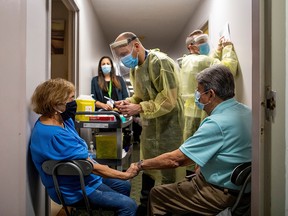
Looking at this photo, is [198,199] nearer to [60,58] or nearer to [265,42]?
[265,42]

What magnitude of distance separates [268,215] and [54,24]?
3.33 meters

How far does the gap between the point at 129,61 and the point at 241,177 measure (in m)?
1.22

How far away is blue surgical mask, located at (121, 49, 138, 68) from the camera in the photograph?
78.2 inches

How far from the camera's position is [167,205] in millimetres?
1322

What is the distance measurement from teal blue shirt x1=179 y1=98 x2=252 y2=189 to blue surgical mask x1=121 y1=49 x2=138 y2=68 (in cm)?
93

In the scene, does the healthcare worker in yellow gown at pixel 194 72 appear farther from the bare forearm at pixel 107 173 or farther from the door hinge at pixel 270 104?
the door hinge at pixel 270 104

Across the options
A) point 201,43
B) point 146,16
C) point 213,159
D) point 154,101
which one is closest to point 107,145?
point 154,101

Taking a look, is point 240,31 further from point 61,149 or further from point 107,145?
point 61,149

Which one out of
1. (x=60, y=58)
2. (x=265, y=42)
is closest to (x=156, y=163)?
(x=265, y=42)

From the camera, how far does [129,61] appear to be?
2000 mm

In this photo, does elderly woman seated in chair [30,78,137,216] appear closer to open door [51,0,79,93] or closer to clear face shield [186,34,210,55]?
clear face shield [186,34,210,55]

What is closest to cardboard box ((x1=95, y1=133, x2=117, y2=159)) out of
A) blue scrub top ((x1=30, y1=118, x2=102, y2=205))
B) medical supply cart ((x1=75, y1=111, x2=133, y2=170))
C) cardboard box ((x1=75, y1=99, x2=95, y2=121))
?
medical supply cart ((x1=75, y1=111, x2=133, y2=170))

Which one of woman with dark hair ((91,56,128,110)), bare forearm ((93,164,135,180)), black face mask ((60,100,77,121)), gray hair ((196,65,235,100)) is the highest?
woman with dark hair ((91,56,128,110))

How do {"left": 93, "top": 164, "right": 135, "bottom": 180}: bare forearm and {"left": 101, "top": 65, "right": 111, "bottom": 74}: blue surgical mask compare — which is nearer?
{"left": 93, "top": 164, "right": 135, "bottom": 180}: bare forearm
